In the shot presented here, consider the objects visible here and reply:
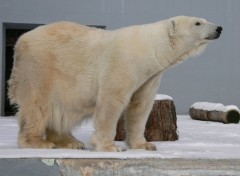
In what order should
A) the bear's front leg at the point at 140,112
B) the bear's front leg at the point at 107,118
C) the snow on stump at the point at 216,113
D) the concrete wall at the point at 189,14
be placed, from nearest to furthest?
the bear's front leg at the point at 107,118 < the bear's front leg at the point at 140,112 < the snow on stump at the point at 216,113 < the concrete wall at the point at 189,14

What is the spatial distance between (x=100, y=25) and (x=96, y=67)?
18.7ft

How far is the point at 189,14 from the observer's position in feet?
31.8

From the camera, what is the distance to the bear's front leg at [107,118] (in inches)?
138

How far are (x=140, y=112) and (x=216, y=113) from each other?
424 cm

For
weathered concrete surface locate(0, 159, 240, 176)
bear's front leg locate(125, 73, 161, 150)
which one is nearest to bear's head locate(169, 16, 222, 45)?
bear's front leg locate(125, 73, 161, 150)

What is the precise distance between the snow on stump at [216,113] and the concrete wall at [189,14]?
1.16m

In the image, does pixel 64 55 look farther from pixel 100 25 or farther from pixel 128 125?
pixel 100 25

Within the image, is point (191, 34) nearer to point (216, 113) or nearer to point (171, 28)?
point (171, 28)

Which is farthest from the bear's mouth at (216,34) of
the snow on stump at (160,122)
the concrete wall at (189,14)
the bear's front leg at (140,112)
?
the concrete wall at (189,14)

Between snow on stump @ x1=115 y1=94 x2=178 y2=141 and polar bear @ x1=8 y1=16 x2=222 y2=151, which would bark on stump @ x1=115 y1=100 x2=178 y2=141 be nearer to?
snow on stump @ x1=115 y1=94 x2=178 y2=141

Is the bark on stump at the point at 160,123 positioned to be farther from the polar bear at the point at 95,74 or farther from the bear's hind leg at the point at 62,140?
the bear's hind leg at the point at 62,140

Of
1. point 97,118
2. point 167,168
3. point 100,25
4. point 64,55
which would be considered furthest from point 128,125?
point 100,25

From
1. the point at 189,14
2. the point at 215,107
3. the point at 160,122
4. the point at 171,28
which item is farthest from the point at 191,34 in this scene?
the point at 189,14

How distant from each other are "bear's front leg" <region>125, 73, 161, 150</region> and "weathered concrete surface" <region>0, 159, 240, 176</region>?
2.59ft
